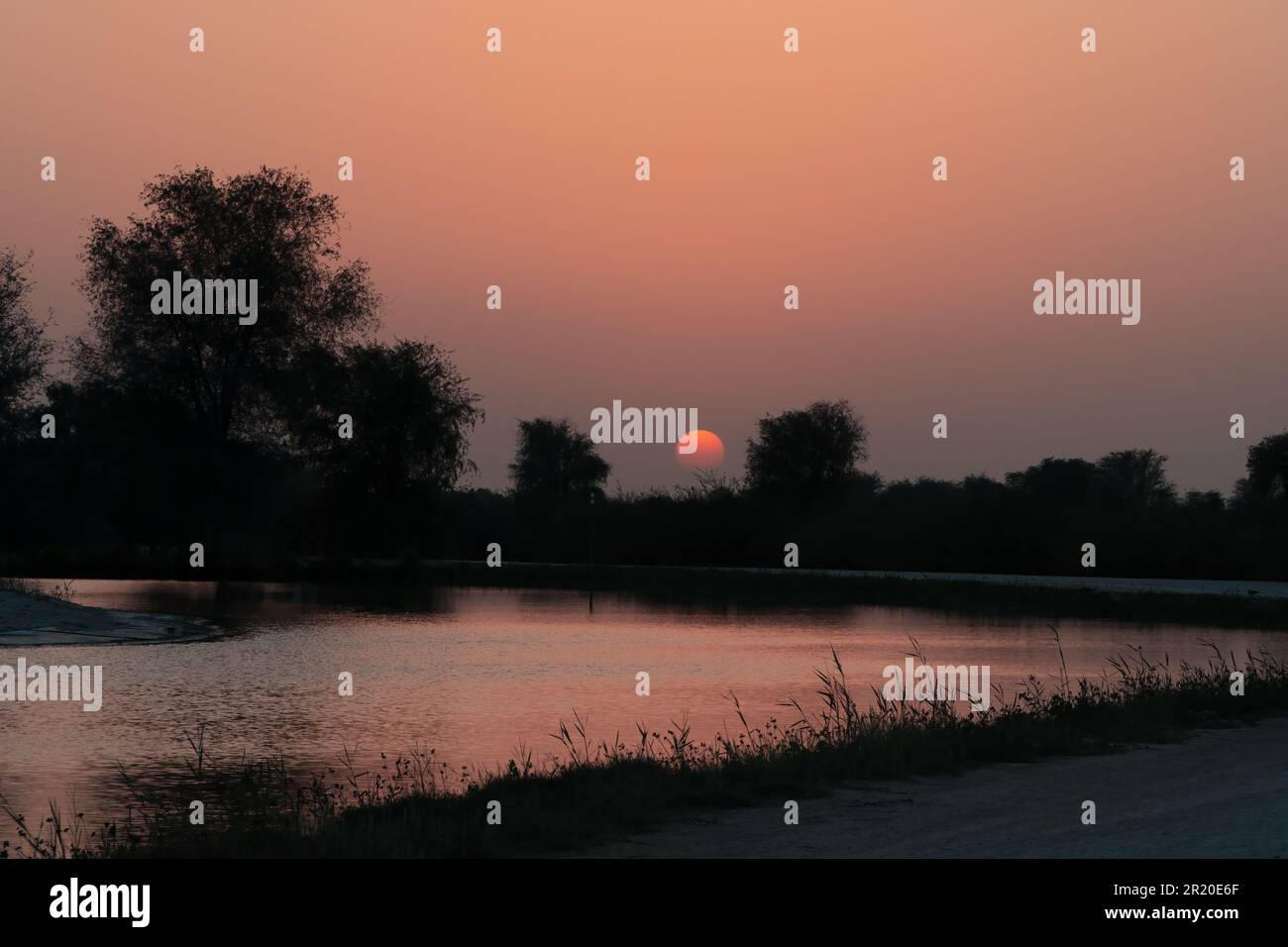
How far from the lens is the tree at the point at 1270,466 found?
101062mm

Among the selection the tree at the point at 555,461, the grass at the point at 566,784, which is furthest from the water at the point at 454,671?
the tree at the point at 555,461

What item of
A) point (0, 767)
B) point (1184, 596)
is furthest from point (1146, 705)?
point (1184, 596)

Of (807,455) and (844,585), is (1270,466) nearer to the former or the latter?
(807,455)

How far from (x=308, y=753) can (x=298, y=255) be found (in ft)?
152

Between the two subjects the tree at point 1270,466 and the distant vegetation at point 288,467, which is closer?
the distant vegetation at point 288,467

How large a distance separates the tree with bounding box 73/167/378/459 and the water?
52.1 feet

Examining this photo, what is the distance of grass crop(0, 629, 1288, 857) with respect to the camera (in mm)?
9664

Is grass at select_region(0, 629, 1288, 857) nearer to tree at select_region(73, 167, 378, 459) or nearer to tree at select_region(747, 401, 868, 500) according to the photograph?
tree at select_region(73, 167, 378, 459)

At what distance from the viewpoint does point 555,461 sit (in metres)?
145

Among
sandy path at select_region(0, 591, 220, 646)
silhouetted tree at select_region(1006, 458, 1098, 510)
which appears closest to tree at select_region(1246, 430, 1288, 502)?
silhouetted tree at select_region(1006, 458, 1098, 510)

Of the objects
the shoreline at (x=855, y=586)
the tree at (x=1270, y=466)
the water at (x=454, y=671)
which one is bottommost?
the water at (x=454, y=671)

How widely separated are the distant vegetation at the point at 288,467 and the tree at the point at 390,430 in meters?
0.10

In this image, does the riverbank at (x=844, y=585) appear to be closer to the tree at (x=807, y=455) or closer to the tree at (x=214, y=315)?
the tree at (x=214, y=315)

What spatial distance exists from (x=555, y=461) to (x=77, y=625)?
116173mm
